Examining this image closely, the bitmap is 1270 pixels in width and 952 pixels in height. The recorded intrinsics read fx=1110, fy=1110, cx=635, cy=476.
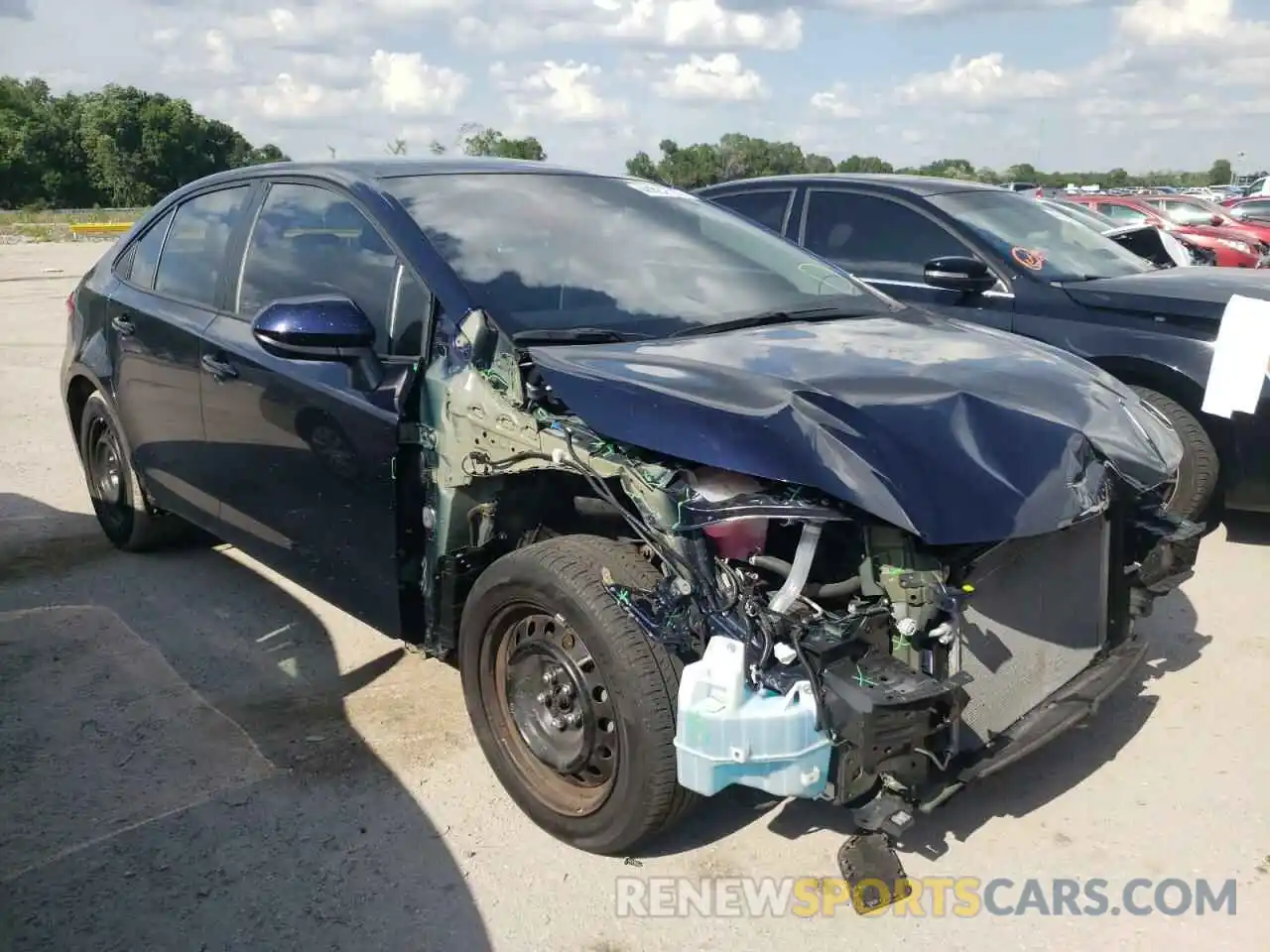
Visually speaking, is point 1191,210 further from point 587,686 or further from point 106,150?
point 106,150

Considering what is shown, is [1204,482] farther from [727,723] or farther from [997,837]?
[727,723]

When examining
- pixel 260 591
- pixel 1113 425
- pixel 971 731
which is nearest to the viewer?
pixel 971 731

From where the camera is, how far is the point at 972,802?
10.6 ft

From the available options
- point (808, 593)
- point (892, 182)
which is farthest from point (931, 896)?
point (892, 182)

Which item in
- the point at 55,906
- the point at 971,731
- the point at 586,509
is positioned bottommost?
the point at 55,906

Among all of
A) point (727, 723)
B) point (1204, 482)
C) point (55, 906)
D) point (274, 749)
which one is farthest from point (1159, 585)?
point (55, 906)

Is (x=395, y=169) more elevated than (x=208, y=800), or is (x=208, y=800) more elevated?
(x=395, y=169)

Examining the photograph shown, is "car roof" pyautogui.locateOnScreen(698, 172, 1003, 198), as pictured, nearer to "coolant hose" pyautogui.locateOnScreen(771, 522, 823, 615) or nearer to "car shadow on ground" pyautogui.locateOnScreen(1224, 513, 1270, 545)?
"car shadow on ground" pyautogui.locateOnScreen(1224, 513, 1270, 545)

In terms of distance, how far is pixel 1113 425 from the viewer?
3.05m

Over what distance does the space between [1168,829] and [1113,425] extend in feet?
3.76

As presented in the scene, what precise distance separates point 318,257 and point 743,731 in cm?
229

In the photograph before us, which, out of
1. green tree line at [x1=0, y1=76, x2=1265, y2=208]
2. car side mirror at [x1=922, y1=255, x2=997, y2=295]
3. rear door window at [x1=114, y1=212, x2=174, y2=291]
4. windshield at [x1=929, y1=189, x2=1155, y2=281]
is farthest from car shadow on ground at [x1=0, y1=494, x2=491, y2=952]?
green tree line at [x1=0, y1=76, x2=1265, y2=208]

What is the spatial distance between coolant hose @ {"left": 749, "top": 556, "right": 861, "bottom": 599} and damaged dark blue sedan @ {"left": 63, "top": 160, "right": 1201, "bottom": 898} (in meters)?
0.01

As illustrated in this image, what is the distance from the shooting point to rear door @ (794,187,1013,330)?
5949 mm
